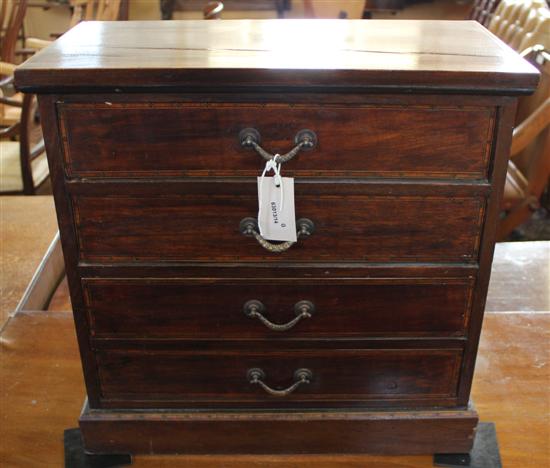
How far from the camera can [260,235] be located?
0.82 metres

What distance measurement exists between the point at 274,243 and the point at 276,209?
0.20ft

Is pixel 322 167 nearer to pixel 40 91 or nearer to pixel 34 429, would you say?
pixel 40 91

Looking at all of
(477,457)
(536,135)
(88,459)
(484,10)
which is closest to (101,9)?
(484,10)

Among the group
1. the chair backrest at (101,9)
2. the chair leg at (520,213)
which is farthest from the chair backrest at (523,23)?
the chair backrest at (101,9)

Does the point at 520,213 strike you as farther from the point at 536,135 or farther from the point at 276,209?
the point at 276,209

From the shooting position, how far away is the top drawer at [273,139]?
0.75m

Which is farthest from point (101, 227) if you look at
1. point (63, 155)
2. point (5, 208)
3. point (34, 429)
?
point (5, 208)

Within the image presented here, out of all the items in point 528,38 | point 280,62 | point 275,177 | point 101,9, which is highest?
point 280,62

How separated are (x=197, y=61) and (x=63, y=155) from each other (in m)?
0.19

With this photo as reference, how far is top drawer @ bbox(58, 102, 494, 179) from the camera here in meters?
0.75

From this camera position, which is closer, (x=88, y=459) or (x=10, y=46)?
(x=88, y=459)

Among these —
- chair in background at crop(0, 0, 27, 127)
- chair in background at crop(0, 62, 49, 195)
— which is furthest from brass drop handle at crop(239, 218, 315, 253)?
chair in background at crop(0, 0, 27, 127)

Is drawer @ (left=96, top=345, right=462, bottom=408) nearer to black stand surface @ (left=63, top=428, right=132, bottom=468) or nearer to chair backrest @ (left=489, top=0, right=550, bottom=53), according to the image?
black stand surface @ (left=63, top=428, right=132, bottom=468)

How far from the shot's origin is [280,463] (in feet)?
3.22
